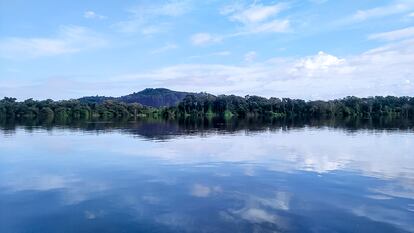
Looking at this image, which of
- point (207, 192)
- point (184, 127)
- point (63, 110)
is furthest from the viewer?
point (63, 110)

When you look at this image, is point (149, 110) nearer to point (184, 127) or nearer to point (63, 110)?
point (63, 110)

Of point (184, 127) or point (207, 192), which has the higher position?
point (184, 127)

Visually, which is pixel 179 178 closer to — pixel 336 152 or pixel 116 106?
pixel 336 152

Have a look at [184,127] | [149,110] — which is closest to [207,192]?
[184,127]

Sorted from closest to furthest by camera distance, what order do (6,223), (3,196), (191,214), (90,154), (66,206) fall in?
(6,223) < (191,214) < (66,206) < (3,196) < (90,154)

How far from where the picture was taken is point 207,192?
818 inches

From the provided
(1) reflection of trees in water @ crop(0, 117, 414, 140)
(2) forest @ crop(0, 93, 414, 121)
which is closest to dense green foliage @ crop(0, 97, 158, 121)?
(2) forest @ crop(0, 93, 414, 121)

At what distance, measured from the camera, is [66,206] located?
58.2 ft

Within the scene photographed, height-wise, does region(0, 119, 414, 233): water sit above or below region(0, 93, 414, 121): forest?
below

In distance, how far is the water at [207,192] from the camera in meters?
15.3

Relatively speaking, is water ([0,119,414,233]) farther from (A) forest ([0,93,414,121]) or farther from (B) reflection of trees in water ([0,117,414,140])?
(A) forest ([0,93,414,121])

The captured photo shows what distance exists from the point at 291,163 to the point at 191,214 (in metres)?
16.3

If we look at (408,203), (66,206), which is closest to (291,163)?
(408,203)

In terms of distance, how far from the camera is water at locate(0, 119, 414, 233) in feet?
50.1
